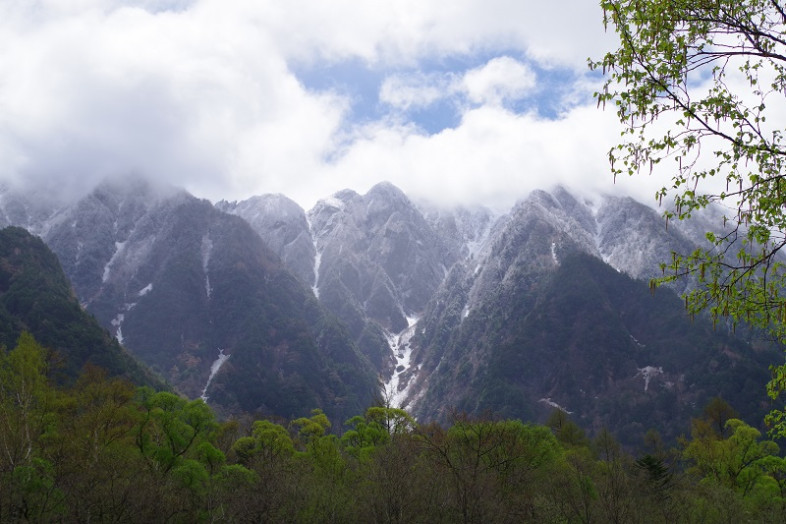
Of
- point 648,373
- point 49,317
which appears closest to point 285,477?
point 49,317

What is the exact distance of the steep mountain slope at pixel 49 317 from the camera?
452 feet

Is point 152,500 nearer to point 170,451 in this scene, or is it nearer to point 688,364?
point 170,451

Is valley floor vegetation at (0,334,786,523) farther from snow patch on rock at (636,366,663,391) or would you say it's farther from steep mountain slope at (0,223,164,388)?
snow patch on rock at (636,366,663,391)

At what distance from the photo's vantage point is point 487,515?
35781 millimetres

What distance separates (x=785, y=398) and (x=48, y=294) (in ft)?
621

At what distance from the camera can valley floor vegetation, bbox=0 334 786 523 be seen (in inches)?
1284

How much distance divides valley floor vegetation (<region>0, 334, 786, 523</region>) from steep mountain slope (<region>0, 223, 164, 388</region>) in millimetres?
95534

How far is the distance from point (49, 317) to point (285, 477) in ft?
439

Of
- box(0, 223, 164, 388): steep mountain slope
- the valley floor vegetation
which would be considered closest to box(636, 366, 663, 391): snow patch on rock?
the valley floor vegetation

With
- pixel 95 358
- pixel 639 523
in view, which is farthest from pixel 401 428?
pixel 95 358

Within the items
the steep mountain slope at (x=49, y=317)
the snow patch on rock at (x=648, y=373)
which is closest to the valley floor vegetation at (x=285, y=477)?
the steep mountain slope at (x=49, y=317)

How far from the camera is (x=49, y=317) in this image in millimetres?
146375

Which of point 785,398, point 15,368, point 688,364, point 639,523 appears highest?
point 688,364

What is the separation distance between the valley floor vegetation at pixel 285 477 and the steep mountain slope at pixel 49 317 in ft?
313
